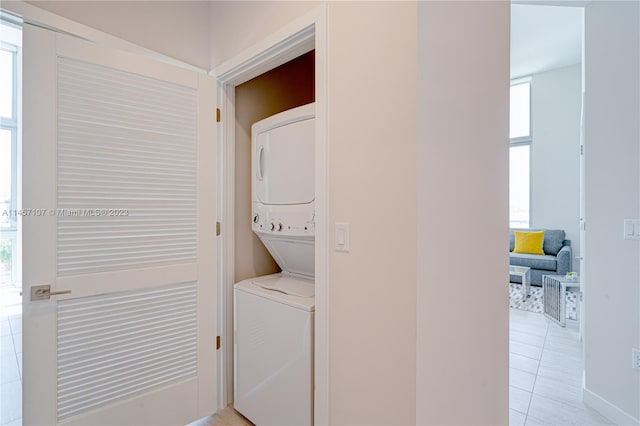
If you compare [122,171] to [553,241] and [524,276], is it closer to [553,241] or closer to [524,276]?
[524,276]

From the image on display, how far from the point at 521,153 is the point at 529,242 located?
179cm

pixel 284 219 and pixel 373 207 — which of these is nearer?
pixel 373 207

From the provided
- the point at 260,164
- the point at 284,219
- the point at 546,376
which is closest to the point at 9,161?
the point at 260,164

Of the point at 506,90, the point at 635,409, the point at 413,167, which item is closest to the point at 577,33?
the point at 506,90

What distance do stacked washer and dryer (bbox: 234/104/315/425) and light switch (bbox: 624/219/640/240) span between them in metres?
1.84

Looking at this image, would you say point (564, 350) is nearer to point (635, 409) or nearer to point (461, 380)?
point (635, 409)

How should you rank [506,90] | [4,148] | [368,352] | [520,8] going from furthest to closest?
1. [520,8]
2. [4,148]
3. [506,90]
4. [368,352]

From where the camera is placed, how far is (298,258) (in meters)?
1.93

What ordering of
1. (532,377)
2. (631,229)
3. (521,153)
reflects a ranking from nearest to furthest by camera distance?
(631,229) → (532,377) → (521,153)

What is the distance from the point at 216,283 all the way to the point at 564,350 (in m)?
3.03

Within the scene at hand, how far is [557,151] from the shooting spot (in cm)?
543

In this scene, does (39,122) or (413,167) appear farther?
(39,122)

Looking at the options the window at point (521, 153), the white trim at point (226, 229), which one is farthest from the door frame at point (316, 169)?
the window at point (521, 153)

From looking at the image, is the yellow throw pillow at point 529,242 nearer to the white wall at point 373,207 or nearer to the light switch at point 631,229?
the light switch at point 631,229
